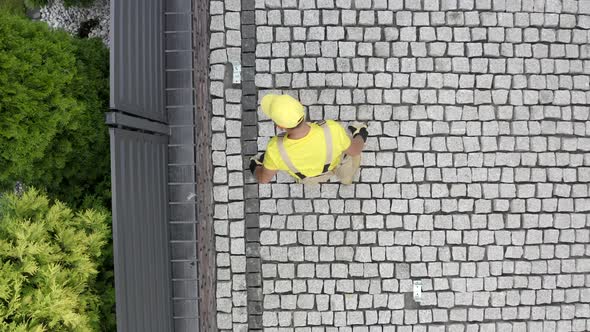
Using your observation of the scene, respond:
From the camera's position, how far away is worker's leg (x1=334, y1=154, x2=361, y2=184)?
5.25m

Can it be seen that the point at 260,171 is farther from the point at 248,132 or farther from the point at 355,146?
the point at 248,132

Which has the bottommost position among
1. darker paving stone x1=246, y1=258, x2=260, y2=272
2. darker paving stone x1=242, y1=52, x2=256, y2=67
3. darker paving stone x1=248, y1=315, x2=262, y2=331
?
darker paving stone x1=248, y1=315, x2=262, y2=331

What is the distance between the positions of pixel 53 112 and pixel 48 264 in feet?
4.34

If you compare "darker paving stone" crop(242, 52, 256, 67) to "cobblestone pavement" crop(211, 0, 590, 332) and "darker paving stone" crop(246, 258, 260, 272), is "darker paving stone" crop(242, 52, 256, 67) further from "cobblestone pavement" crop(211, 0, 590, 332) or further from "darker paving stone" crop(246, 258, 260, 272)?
"darker paving stone" crop(246, 258, 260, 272)

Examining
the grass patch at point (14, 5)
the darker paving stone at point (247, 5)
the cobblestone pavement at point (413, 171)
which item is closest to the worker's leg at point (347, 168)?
the cobblestone pavement at point (413, 171)

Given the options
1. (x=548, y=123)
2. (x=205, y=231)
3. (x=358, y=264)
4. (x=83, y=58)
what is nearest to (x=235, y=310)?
(x=205, y=231)

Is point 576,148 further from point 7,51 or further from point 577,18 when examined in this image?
point 7,51

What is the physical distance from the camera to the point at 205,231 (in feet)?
17.6

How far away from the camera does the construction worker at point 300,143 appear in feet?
13.2

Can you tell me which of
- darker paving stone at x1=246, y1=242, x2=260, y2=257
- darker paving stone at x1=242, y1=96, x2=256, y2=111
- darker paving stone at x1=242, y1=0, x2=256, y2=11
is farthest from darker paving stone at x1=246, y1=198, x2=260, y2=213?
darker paving stone at x1=242, y1=0, x2=256, y2=11

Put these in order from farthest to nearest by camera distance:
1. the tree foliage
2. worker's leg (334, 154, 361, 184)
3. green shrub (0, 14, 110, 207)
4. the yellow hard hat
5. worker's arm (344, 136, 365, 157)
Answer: the tree foliage, worker's leg (334, 154, 361, 184), worker's arm (344, 136, 365, 157), green shrub (0, 14, 110, 207), the yellow hard hat

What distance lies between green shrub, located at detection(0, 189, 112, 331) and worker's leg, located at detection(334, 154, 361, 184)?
2291 millimetres

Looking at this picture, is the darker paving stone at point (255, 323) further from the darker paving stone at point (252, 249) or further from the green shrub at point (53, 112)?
the green shrub at point (53, 112)

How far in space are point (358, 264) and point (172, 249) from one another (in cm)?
199
